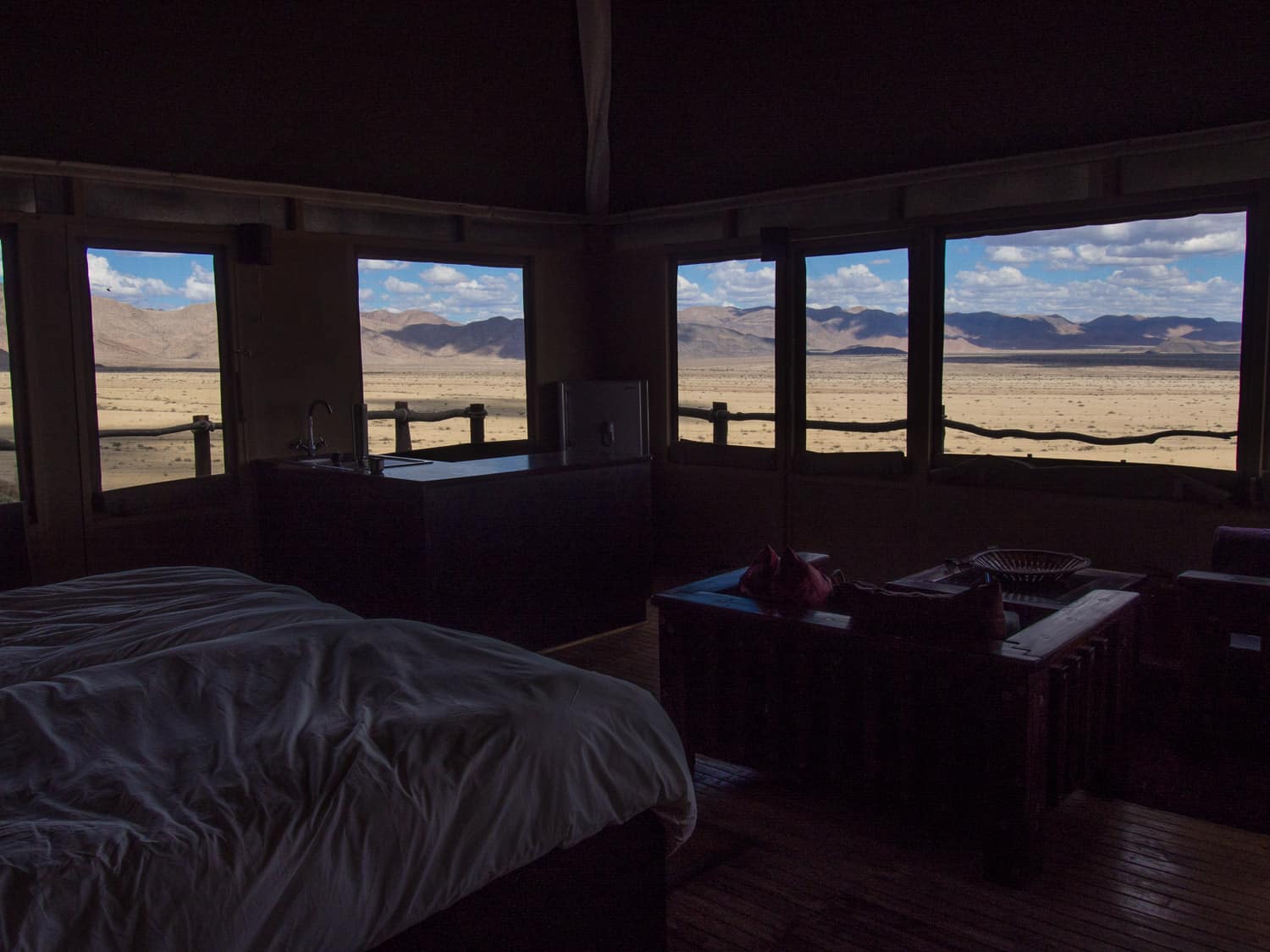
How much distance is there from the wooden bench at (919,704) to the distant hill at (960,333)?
2052 mm

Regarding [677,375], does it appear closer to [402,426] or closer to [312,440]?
[402,426]

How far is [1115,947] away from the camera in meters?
2.24

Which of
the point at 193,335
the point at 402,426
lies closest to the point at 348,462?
the point at 402,426

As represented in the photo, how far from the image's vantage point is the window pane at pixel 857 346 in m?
5.39

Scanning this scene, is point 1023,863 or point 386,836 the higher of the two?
point 386,836

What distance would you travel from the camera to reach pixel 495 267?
615cm

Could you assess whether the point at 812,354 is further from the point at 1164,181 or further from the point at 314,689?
the point at 314,689

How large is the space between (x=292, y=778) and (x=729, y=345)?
484 centimetres

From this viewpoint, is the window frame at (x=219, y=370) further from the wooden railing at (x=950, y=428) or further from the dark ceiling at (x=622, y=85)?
the wooden railing at (x=950, y=428)

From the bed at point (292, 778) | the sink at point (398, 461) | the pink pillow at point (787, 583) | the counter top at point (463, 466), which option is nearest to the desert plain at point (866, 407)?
the sink at point (398, 461)

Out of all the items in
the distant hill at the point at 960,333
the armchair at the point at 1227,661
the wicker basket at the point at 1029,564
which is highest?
the distant hill at the point at 960,333

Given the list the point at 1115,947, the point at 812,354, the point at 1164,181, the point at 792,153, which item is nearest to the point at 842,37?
the point at 792,153

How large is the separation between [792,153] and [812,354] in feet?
3.72

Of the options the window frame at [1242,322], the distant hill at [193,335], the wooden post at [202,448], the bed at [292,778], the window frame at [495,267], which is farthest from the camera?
the window frame at [495,267]
